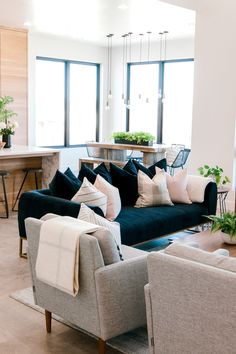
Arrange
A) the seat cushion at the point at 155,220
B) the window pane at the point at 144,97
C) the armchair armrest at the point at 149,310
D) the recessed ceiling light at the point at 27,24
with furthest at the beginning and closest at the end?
1. the window pane at the point at 144,97
2. the recessed ceiling light at the point at 27,24
3. the seat cushion at the point at 155,220
4. the armchair armrest at the point at 149,310

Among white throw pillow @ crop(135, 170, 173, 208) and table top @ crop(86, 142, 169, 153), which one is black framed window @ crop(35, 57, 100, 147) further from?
white throw pillow @ crop(135, 170, 173, 208)

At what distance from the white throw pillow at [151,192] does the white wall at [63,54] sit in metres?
5.27

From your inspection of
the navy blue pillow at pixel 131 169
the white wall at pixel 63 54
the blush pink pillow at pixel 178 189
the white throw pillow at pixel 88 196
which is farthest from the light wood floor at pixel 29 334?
the white wall at pixel 63 54

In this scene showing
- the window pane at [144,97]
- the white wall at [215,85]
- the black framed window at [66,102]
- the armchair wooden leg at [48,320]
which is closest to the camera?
the armchair wooden leg at [48,320]

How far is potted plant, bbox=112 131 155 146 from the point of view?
8109 millimetres

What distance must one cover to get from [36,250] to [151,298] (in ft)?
3.10

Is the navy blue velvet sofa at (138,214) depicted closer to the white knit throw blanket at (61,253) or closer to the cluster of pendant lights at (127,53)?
the white knit throw blanket at (61,253)

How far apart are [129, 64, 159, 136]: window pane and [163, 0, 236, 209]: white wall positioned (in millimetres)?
3468

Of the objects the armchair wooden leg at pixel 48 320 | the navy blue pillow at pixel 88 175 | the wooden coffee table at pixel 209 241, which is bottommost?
the armchair wooden leg at pixel 48 320

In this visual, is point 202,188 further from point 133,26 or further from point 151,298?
point 133,26

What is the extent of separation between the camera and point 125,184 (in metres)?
5.02

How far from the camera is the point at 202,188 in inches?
207

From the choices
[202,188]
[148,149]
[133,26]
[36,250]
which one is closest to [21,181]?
[148,149]

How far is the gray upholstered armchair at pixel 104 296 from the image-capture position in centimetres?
260
